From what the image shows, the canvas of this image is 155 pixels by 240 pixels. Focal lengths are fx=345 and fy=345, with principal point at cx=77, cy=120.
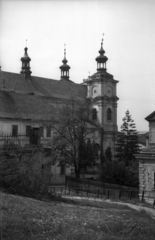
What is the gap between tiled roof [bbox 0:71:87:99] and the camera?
39375 mm

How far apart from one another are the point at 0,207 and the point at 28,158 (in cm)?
477

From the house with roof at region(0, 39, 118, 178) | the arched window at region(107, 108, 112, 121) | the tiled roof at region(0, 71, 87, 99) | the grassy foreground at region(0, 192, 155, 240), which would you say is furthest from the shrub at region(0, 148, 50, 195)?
the arched window at region(107, 108, 112, 121)

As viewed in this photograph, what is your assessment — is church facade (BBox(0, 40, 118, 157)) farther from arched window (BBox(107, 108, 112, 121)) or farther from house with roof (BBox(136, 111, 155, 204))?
house with roof (BBox(136, 111, 155, 204))

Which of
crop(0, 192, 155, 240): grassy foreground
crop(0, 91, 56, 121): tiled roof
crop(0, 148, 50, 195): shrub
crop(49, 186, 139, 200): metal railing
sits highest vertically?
crop(0, 91, 56, 121): tiled roof

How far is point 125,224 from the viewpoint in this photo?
891cm

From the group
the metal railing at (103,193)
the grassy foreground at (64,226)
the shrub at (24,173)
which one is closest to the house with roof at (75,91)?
the metal railing at (103,193)

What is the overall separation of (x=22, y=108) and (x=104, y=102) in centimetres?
1820

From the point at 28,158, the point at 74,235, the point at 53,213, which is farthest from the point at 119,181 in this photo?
the point at 74,235

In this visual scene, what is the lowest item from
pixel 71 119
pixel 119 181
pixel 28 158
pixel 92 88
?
pixel 119 181

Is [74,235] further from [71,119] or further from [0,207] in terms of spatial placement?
[71,119]

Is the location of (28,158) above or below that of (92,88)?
below

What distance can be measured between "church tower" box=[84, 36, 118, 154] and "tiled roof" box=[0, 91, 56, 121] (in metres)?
14.4

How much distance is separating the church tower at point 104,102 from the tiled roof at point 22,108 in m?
14.4

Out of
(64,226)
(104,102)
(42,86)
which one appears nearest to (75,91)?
(104,102)
